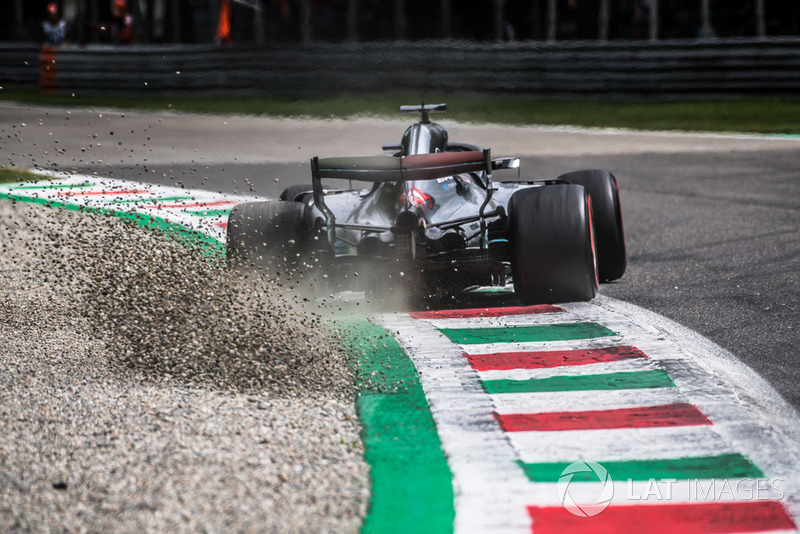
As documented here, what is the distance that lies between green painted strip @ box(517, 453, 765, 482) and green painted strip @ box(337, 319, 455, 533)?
1.14ft

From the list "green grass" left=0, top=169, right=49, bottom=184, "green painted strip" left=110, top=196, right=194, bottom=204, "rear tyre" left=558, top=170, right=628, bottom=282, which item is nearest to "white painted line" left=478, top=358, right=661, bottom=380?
"rear tyre" left=558, top=170, right=628, bottom=282

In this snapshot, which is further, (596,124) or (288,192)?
(596,124)

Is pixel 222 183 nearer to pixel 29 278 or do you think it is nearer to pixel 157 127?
pixel 29 278

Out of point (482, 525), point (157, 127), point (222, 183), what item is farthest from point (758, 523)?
point (157, 127)

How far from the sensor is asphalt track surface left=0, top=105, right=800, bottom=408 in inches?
231

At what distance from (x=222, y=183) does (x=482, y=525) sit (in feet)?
27.2

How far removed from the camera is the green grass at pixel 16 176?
10850 mm

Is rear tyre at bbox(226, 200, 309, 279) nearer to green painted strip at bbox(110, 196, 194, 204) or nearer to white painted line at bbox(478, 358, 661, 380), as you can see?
white painted line at bbox(478, 358, 661, 380)

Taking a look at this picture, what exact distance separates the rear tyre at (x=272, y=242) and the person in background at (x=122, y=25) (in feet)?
63.3

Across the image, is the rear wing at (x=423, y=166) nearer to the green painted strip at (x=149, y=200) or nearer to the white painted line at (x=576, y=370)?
the white painted line at (x=576, y=370)

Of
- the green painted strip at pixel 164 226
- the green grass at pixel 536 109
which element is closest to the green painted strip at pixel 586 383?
the green painted strip at pixel 164 226

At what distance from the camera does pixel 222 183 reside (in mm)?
10938

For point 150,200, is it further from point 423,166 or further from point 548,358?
point 548,358

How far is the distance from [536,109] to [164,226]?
34.2 ft
